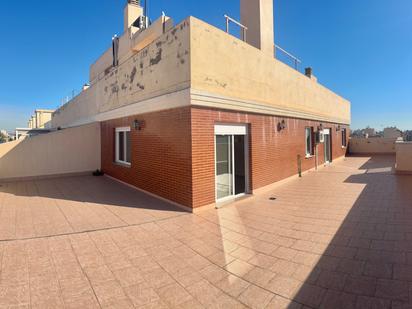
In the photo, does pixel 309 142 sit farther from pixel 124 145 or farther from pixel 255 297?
pixel 255 297

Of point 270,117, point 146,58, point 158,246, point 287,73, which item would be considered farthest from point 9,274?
point 287,73

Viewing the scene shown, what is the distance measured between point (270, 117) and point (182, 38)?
→ 14.7 feet

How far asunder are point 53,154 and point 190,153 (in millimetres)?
8139

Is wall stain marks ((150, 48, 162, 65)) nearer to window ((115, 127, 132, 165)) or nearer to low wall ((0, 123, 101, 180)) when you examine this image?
window ((115, 127, 132, 165))

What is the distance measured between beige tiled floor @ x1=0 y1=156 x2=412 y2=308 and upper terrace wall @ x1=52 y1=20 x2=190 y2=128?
11.1 ft

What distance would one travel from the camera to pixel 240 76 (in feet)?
24.8

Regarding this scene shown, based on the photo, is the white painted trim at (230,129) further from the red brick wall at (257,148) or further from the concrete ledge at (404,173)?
the concrete ledge at (404,173)

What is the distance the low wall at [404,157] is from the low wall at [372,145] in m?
12.0

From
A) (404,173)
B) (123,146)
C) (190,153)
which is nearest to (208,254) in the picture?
(190,153)

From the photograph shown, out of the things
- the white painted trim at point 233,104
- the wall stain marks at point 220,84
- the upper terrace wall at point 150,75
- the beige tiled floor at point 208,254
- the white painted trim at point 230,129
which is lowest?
the beige tiled floor at point 208,254

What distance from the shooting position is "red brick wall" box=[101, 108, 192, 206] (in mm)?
6242

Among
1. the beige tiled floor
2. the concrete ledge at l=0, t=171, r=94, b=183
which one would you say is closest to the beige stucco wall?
the concrete ledge at l=0, t=171, r=94, b=183

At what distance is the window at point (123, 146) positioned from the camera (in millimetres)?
9727

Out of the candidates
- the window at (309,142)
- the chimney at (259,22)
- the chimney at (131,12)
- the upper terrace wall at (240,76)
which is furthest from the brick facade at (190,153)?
the chimney at (131,12)
